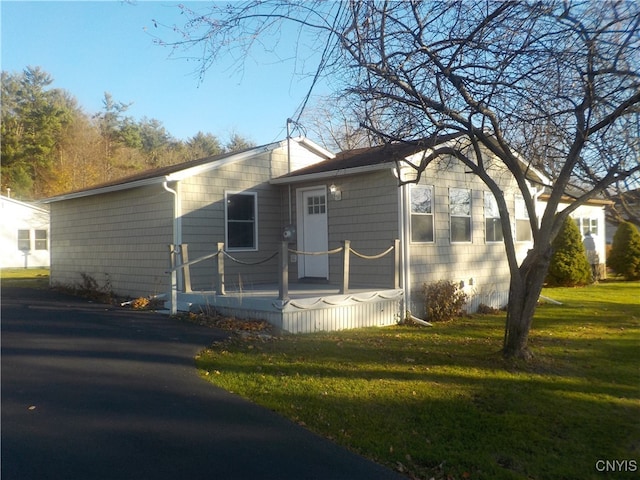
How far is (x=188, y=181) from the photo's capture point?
1256 centimetres

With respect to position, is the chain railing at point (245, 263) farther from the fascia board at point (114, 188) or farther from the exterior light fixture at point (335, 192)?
the fascia board at point (114, 188)

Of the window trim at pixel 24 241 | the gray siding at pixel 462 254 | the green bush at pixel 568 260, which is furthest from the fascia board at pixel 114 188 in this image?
the window trim at pixel 24 241

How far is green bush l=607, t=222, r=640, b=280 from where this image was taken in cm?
2152

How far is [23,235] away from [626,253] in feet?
98.6

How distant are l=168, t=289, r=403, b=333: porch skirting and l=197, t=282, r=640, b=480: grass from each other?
0.37 metres

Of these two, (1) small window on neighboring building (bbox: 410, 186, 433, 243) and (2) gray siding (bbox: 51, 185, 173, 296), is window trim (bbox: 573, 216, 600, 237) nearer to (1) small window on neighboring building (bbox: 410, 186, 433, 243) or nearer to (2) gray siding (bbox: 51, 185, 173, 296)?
(1) small window on neighboring building (bbox: 410, 186, 433, 243)

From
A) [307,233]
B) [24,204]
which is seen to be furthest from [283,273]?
[24,204]

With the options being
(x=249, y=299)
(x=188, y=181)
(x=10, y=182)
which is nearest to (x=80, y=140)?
(x=10, y=182)

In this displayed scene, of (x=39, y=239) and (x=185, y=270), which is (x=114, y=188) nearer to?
(x=185, y=270)

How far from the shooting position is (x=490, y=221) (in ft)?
47.5

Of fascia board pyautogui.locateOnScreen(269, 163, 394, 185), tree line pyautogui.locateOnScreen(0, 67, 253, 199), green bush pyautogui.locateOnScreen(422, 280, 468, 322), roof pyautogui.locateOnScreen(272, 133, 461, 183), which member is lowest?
green bush pyautogui.locateOnScreen(422, 280, 468, 322)

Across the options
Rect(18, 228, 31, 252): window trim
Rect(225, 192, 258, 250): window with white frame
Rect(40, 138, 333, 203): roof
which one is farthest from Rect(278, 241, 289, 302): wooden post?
Rect(18, 228, 31, 252): window trim

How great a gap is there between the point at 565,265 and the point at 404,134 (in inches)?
503

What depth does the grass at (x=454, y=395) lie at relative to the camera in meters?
4.99
